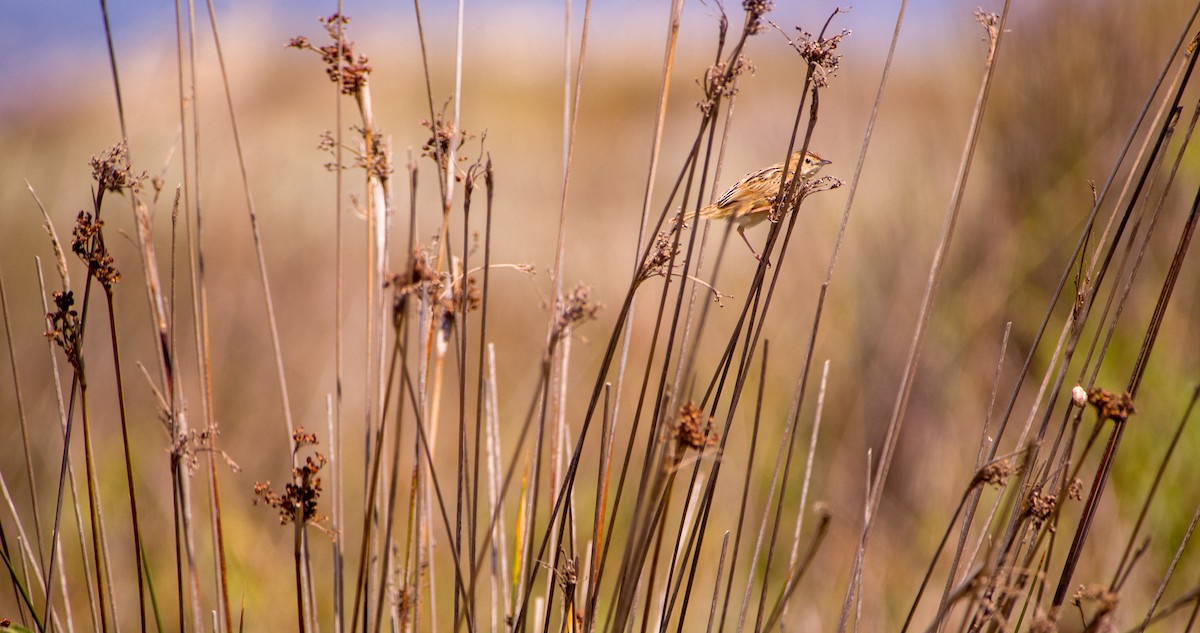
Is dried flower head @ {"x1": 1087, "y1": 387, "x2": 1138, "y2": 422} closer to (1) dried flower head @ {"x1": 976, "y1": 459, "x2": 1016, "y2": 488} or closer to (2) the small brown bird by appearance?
(1) dried flower head @ {"x1": 976, "y1": 459, "x2": 1016, "y2": 488}

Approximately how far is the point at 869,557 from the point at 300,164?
731 centimetres

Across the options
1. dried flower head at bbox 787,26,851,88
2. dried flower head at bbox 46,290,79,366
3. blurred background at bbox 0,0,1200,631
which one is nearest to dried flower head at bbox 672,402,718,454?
dried flower head at bbox 787,26,851,88

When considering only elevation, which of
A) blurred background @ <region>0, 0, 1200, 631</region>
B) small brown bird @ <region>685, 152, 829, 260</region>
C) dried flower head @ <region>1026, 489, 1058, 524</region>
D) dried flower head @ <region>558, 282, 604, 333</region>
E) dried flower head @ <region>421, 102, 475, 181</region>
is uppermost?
blurred background @ <region>0, 0, 1200, 631</region>

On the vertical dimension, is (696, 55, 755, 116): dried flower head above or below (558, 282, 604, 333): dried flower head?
above

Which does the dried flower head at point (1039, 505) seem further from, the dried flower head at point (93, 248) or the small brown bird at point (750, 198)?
the dried flower head at point (93, 248)

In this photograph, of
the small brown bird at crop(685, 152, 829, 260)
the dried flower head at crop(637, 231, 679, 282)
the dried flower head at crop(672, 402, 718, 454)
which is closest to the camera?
the dried flower head at crop(672, 402, 718, 454)

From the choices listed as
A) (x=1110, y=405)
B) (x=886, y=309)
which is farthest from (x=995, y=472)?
(x=886, y=309)

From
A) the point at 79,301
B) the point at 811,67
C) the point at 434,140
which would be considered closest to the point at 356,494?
the point at 79,301

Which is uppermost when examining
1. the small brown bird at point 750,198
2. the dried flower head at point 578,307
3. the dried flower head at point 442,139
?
the small brown bird at point 750,198

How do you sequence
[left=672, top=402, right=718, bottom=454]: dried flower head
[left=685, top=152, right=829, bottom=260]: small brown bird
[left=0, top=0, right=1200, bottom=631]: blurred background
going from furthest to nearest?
[left=0, top=0, right=1200, bottom=631]: blurred background, [left=685, top=152, right=829, bottom=260]: small brown bird, [left=672, top=402, right=718, bottom=454]: dried flower head

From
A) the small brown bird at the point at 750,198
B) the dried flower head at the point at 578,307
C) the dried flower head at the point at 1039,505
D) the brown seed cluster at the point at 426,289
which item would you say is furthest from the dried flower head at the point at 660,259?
the dried flower head at the point at 1039,505

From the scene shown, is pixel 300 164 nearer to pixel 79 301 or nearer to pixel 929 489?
pixel 79 301

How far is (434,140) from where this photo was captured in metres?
0.91

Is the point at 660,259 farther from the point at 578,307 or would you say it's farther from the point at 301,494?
the point at 301,494
